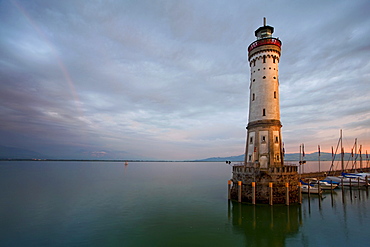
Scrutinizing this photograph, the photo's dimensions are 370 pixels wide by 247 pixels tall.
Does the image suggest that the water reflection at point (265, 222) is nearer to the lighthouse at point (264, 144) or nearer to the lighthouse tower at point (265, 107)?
the lighthouse at point (264, 144)

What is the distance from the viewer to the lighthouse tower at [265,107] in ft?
115

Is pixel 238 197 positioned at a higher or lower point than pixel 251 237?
higher

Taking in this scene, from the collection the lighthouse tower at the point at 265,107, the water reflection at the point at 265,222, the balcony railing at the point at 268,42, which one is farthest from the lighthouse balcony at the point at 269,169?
the balcony railing at the point at 268,42

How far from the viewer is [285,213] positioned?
2880cm

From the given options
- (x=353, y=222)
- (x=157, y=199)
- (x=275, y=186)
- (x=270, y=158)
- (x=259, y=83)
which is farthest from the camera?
(x=157, y=199)

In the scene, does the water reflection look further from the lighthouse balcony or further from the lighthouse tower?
the lighthouse tower

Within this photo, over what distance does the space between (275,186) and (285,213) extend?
13.1ft

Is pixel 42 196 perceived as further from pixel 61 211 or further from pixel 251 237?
pixel 251 237

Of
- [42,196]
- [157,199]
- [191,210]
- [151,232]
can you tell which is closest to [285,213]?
[191,210]

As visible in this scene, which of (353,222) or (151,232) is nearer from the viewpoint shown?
(151,232)

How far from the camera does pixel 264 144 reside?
35.1 m

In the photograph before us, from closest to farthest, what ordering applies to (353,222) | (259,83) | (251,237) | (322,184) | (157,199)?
(251,237) < (353,222) < (259,83) < (157,199) < (322,184)

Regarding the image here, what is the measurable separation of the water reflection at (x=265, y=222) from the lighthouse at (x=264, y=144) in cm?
144

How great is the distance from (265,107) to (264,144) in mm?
6287
